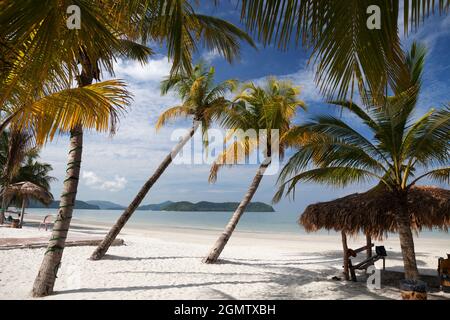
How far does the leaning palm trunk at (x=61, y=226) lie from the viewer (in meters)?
5.59

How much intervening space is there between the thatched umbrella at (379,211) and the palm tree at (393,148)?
0.63 feet

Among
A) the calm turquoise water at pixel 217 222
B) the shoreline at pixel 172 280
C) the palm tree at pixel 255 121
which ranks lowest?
the calm turquoise water at pixel 217 222

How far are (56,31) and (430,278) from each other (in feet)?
29.2

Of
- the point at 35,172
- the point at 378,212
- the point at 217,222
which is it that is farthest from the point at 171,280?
the point at 217,222

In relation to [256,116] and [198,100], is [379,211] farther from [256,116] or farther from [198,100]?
[198,100]

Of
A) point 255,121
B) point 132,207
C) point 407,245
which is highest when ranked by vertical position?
point 255,121

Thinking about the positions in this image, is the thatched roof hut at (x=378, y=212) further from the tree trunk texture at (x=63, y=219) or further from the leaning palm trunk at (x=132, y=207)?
the tree trunk texture at (x=63, y=219)

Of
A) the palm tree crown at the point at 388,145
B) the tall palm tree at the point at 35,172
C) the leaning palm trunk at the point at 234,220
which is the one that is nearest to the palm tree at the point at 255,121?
the leaning palm trunk at the point at 234,220

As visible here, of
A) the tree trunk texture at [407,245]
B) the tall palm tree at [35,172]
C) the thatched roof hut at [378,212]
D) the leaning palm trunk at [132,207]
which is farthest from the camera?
the tall palm tree at [35,172]

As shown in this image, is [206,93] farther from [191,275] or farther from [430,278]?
[430,278]

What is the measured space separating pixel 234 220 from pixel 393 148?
4954mm

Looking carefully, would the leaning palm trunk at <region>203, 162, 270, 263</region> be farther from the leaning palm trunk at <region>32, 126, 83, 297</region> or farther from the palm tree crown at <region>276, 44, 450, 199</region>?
the leaning palm trunk at <region>32, 126, 83, 297</region>

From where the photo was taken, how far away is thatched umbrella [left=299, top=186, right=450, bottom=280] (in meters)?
6.39

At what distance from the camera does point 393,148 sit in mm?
6574
